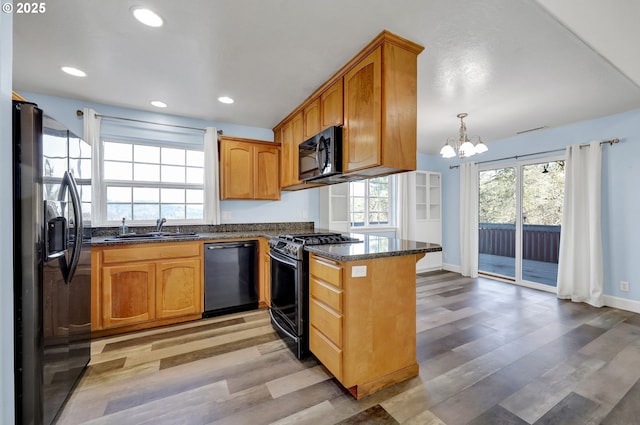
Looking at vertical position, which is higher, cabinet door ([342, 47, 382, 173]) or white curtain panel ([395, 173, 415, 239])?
cabinet door ([342, 47, 382, 173])

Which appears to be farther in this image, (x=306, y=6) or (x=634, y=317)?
(x=634, y=317)

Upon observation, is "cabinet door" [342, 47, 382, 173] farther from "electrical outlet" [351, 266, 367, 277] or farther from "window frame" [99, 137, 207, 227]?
"window frame" [99, 137, 207, 227]

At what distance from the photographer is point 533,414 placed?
1558 mm

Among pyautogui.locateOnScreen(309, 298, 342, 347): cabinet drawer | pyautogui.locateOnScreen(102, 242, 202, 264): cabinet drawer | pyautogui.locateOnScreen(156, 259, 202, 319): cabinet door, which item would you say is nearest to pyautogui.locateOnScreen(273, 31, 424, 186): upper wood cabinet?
pyautogui.locateOnScreen(309, 298, 342, 347): cabinet drawer

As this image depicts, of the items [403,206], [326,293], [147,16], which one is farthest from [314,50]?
[403,206]

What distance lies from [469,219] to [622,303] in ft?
6.94

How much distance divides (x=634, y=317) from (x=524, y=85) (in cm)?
298

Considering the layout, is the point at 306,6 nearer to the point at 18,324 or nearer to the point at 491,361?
the point at 18,324

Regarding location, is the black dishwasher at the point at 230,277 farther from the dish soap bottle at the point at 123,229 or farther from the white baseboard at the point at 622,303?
the white baseboard at the point at 622,303

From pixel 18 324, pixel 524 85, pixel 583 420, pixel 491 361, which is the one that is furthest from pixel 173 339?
pixel 524 85

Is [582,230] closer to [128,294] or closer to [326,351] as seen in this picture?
[326,351]

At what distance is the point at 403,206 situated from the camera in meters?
4.98

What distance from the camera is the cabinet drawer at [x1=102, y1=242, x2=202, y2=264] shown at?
2.51 metres

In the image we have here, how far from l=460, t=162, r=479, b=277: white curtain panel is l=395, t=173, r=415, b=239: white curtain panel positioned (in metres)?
1.00
